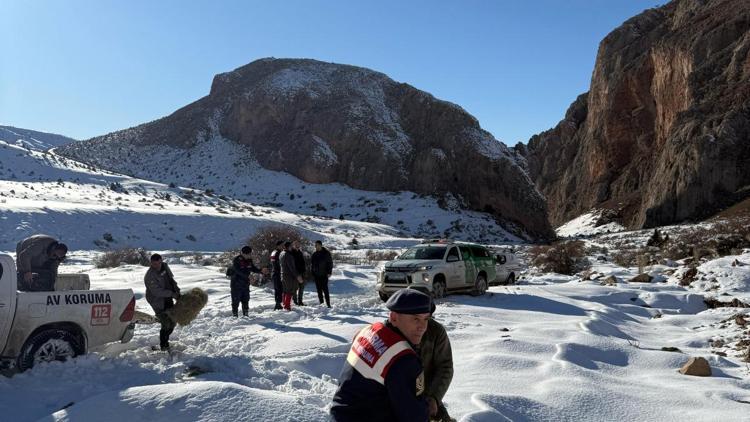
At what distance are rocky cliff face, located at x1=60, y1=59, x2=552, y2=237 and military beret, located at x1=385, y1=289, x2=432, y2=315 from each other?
5171cm

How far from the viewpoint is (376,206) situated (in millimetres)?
53000

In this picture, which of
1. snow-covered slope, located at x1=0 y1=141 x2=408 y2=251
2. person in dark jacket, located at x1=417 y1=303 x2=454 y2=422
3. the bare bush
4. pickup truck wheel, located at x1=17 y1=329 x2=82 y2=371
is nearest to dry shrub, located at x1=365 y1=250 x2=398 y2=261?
snow-covered slope, located at x1=0 y1=141 x2=408 y2=251

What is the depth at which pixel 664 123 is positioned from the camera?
58.5m

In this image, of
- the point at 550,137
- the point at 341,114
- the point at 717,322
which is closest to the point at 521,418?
the point at 717,322

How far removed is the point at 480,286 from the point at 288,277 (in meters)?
5.72

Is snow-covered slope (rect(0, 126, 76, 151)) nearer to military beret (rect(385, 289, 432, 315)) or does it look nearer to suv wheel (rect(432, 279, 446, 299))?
suv wheel (rect(432, 279, 446, 299))

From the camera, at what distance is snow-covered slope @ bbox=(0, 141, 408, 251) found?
31375 mm

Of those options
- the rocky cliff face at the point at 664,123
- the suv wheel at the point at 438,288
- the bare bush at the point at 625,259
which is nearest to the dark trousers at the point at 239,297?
the suv wheel at the point at 438,288

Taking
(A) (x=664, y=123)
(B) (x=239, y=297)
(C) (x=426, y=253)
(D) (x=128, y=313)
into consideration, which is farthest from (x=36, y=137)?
(D) (x=128, y=313)

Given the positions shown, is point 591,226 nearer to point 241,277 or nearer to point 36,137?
point 241,277

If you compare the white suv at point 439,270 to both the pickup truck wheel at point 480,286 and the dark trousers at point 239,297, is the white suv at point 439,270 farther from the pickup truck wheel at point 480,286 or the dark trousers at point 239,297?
the dark trousers at point 239,297

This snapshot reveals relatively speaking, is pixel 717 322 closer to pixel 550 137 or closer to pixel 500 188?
pixel 500 188

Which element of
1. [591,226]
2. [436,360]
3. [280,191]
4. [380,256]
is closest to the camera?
[436,360]

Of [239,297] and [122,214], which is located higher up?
[122,214]
